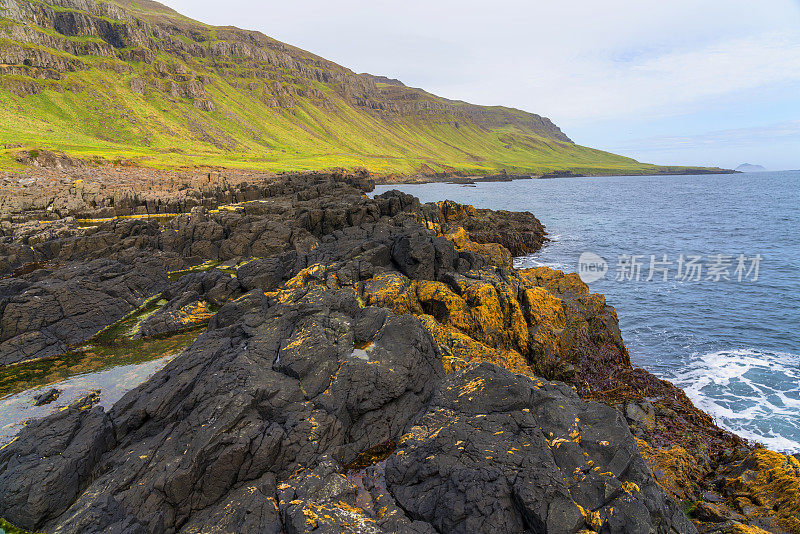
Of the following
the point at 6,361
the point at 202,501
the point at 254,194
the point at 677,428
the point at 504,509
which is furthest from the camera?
the point at 254,194

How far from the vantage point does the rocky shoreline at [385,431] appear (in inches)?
326

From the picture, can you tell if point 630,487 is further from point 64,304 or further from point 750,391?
point 64,304

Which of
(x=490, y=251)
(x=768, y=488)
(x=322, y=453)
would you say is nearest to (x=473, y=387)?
(x=322, y=453)

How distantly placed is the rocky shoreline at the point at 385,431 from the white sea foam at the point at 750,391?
77.7 inches

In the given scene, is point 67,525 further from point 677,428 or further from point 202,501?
point 677,428

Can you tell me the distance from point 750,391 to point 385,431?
20353 mm

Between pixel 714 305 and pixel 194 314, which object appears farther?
pixel 714 305

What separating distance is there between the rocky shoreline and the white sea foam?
197cm

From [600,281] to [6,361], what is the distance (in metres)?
45.0

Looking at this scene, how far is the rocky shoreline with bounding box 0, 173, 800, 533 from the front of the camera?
8.28m

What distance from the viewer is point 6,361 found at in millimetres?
17688

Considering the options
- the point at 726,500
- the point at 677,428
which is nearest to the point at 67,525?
the point at 726,500

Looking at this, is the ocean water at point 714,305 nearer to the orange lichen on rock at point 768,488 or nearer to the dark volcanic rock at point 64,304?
the orange lichen on rock at point 768,488

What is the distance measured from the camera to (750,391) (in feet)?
63.0
